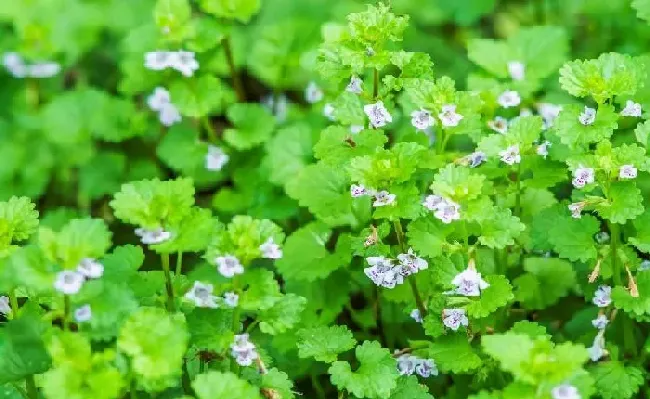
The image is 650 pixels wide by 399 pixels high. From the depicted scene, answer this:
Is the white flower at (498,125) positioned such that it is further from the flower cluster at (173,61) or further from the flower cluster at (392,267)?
the flower cluster at (173,61)

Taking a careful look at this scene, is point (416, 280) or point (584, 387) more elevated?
point (584, 387)

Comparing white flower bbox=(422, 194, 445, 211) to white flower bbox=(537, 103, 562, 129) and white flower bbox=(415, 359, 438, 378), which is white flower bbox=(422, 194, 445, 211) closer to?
white flower bbox=(415, 359, 438, 378)

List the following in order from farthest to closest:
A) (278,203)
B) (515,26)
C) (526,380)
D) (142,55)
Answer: (515,26) → (142,55) → (278,203) → (526,380)

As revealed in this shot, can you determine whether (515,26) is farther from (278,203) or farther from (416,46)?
(278,203)

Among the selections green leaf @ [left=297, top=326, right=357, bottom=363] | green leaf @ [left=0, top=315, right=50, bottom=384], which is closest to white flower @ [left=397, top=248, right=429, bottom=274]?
green leaf @ [left=297, top=326, right=357, bottom=363]

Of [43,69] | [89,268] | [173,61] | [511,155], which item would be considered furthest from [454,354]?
[43,69]

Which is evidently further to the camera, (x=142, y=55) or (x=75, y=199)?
(x=75, y=199)

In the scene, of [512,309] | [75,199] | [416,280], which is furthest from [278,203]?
[75,199]
